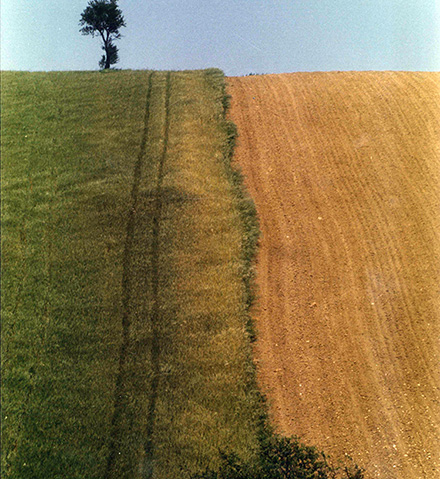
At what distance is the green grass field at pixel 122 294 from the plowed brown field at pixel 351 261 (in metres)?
0.93

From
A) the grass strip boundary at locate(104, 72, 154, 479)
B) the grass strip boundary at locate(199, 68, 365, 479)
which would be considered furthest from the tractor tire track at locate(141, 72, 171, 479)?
the grass strip boundary at locate(199, 68, 365, 479)

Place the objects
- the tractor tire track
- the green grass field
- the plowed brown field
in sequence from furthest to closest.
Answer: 1. the plowed brown field
2. the green grass field
3. the tractor tire track

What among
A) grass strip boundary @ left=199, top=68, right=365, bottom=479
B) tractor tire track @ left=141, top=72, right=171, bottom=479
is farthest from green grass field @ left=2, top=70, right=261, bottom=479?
grass strip boundary @ left=199, top=68, right=365, bottom=479

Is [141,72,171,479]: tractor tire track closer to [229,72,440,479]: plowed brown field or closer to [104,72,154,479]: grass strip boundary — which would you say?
[104,72,154,479]: grass strip boundary

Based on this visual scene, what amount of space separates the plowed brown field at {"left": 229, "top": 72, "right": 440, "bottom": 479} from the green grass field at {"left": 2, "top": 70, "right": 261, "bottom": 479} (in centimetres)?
93

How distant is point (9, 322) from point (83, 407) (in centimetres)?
283

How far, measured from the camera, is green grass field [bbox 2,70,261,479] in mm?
8148

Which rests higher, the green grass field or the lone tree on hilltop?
the lone tree on hilltop

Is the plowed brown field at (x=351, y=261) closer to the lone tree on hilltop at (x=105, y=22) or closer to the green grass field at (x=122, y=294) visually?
the green grass field at (x=122, y=294)

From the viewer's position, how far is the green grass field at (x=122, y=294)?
8148mm

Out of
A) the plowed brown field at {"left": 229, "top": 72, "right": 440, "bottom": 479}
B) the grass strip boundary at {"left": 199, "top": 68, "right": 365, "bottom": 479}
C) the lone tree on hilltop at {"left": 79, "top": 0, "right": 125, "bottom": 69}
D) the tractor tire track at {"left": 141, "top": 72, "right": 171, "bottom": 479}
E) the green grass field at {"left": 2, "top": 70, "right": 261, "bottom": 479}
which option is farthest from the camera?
the lone tree on hilltop at {"left": 79, "top": 0, "right": 125, "bottom": 69}

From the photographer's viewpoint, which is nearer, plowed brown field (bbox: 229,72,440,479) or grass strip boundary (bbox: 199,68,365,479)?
grass strip boundary (bbox: 199,68,365,479)

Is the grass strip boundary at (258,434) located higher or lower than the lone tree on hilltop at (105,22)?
lower

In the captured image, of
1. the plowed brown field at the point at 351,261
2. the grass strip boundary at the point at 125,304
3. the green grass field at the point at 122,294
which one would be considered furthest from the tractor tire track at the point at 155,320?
the plowed brown field at the point at 351,261
